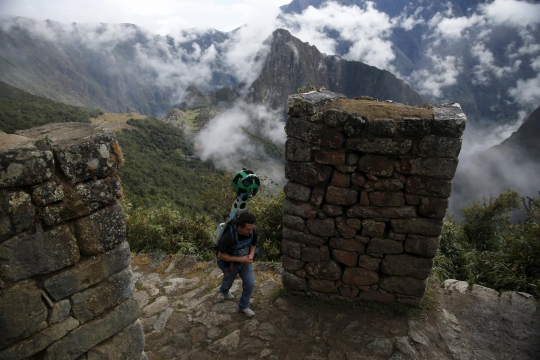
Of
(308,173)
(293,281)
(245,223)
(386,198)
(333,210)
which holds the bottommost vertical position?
(293,281)

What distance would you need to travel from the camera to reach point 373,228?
16.0 ft

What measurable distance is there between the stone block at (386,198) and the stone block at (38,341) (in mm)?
3753

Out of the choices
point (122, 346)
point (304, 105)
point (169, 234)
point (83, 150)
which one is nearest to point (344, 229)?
point (304, 105)

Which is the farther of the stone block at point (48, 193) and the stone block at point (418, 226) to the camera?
the stone block at point (418, 226)

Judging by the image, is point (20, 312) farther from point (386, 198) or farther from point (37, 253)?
point (386, 198)

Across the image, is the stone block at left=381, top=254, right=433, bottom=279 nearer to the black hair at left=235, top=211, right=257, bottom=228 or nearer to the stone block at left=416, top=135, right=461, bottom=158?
the stone block at left=416, top=135, right=461, bottom=158

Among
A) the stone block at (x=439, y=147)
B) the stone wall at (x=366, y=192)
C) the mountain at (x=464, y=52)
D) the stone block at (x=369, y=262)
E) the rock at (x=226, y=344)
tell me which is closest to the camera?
the stone block at (x=439, y=147)

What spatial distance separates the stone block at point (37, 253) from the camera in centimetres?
233

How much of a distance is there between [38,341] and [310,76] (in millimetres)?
162197

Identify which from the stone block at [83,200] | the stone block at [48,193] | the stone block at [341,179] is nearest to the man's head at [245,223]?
the stone block at [341,179]

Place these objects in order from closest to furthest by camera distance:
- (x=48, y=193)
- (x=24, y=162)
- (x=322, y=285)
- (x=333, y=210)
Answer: (x=24, y=162) < (x=48, y=193) < (x=333, y=210) < (x=322, y=285)

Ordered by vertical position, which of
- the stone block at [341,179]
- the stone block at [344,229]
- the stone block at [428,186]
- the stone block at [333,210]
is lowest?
the stone block at [344,229]

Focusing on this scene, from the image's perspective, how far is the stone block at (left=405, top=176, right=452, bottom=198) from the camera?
442 centimetres

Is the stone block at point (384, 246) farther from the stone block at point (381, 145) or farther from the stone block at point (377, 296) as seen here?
the stone block at point (381, 145)
